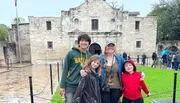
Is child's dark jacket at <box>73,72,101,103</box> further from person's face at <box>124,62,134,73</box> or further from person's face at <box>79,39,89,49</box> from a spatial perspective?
person's face at <box>124,62,134,73</box>

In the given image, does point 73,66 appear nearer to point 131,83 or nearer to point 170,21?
point 131,83

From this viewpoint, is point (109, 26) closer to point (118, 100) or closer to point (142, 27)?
point (142, 27)

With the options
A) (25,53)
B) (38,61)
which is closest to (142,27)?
(38,61)

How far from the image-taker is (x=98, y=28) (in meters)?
20.1

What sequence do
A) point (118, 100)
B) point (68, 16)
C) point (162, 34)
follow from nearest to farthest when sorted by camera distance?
point (118, 100)
point (68, 16)
point (162, 34)

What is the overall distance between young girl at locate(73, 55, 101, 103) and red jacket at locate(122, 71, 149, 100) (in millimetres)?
640

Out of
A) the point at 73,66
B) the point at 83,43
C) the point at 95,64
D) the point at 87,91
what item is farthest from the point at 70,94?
the point at 83,43

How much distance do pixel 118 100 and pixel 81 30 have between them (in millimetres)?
17406

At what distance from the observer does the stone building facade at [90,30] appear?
1989 centimetres

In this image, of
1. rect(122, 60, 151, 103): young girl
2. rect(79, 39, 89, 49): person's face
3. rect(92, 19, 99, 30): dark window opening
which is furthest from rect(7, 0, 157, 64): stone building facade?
rect(79, 39, 89, 49): person's face

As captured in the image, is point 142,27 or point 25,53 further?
point 25,53

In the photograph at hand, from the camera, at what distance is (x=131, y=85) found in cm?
315

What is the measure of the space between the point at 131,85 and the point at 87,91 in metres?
0.93

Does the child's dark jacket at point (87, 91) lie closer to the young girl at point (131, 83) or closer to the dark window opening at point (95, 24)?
the young girl at point (131, 83)
